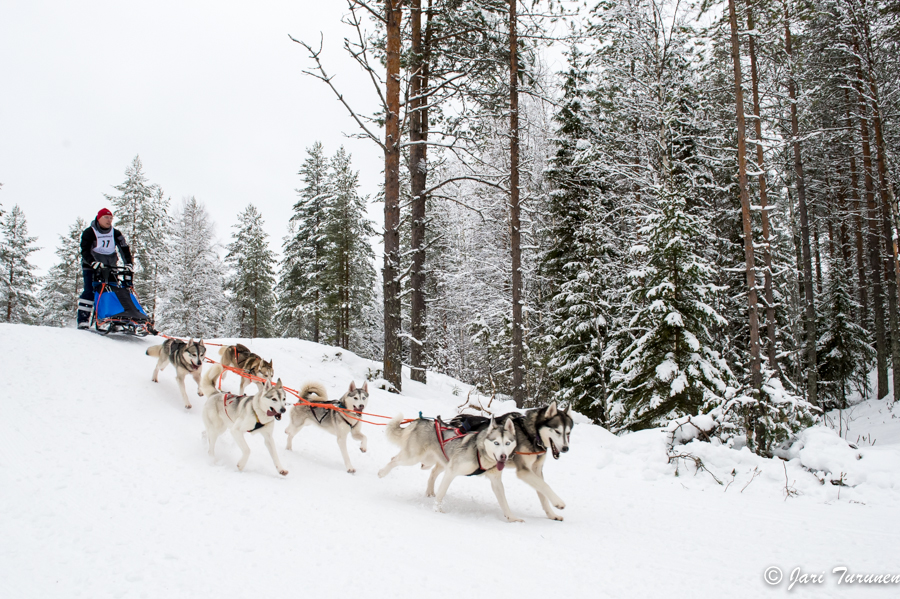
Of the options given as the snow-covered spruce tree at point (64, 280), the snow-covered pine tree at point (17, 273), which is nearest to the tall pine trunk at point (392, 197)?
the snow-covered pine tree at point (17, 273)

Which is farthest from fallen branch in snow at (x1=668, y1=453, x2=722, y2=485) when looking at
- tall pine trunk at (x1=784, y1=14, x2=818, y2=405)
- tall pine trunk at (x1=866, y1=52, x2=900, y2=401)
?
tall pine trunk at (x1=784, y1=14, x2=818, y2=405)

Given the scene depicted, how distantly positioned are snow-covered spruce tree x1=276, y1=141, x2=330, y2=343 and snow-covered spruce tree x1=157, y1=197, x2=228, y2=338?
6260mm

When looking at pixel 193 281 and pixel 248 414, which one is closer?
pixel 248 414

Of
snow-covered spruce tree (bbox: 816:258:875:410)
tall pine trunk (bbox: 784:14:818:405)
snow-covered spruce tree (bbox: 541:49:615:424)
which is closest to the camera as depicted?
snow-covered spruce tree (bbox: 541:49:615:424)

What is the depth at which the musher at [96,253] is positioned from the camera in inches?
306

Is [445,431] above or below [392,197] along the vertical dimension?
below

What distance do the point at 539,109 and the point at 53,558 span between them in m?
23.2

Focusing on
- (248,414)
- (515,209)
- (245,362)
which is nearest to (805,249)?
(515,209)

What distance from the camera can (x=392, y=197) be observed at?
35.9ft

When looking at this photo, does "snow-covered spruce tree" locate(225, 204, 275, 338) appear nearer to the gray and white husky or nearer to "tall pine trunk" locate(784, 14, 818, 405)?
the gray and white husky

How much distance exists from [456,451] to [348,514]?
4.55 ft

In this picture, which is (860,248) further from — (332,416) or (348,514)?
(348,514)

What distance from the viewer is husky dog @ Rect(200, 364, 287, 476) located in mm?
5285

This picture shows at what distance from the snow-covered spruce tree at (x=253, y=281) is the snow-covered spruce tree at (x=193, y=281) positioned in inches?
93.6
